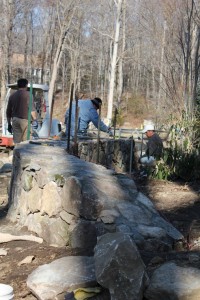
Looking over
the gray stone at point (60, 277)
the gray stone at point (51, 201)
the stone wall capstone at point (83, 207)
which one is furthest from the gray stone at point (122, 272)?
the gray stone at point (51, 201)

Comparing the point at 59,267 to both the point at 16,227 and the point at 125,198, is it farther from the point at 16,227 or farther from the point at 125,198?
the point at 16,227

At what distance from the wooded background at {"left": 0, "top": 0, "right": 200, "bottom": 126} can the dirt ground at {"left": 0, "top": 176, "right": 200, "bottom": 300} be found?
2553 mm

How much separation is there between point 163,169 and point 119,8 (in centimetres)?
2099

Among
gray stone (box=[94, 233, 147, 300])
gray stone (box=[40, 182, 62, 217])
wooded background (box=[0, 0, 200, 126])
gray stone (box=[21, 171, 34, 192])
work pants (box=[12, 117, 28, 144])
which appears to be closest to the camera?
gray stone (box=[94, 233, 147, 300])

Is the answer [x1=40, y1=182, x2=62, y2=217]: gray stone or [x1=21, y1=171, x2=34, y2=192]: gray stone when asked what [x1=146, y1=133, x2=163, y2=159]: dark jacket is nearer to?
[x1=21, y1=171, x2=34, y2=192]: gray stone

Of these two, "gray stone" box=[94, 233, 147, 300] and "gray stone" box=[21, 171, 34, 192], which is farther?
"gray stone" box=[21, 171, 34, 192]

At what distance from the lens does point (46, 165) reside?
5031mm

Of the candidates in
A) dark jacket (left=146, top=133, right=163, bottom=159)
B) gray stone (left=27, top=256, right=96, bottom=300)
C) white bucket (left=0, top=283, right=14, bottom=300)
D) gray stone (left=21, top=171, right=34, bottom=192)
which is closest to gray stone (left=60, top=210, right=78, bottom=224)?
gray stone (left=27, top=256, right=96, bottom=300)

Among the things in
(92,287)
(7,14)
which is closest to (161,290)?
(92,287)

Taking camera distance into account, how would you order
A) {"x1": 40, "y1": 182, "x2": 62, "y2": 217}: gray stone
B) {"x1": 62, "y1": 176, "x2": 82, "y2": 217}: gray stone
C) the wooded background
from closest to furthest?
{"x1": 62, "y1": 176, "x2": 82, "y2": 217}: gray stone → {"x1": 40, "y1": 182, "x2": 62, "y2": 217}: gray stone → the wooded background

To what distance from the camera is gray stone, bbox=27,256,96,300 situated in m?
3.12

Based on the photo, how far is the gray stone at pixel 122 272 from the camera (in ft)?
9.17

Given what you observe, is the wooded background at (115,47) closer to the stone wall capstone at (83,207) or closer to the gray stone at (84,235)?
the stone wall capstone at (83,207)

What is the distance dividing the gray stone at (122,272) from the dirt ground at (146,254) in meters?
0.48
